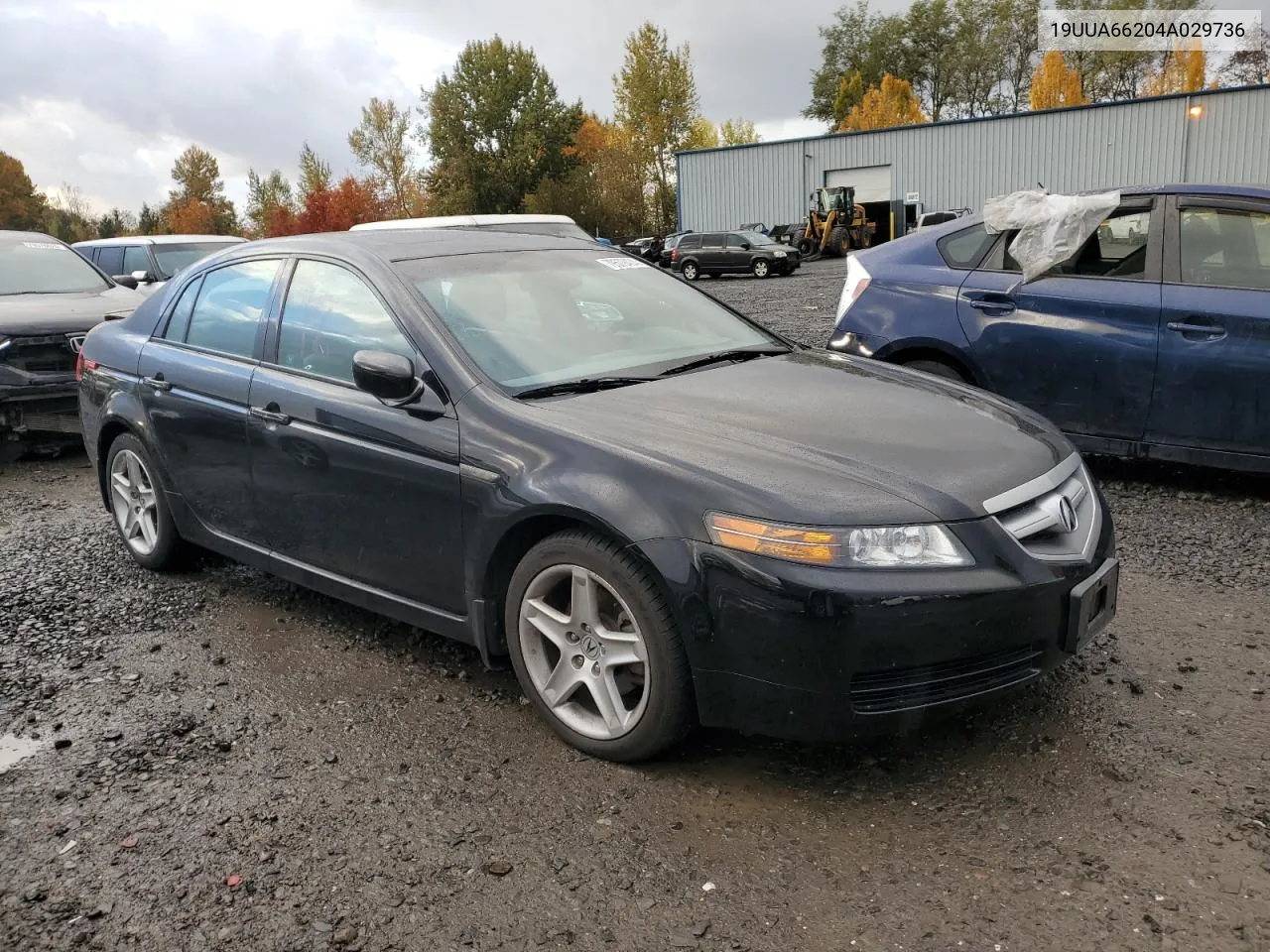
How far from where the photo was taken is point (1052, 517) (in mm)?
3051

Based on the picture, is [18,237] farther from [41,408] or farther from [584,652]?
[584,652]

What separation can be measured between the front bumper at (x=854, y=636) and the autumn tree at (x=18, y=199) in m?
97.6

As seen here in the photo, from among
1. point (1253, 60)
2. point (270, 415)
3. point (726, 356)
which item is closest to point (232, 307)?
point (270, 415)

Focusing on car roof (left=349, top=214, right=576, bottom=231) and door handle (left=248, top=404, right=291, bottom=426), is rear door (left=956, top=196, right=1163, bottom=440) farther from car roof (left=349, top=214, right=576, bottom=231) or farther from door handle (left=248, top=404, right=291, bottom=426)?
car roof (left=349, top=214, right=576, bottom=231)

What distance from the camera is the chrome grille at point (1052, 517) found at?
9.66 ft

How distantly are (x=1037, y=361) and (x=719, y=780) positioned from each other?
3.72 meters

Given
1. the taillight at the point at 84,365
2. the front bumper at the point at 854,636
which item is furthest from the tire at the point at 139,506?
the front bumper at the point at 854,636

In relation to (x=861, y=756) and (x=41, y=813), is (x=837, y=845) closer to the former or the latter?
(x=861, y=756)

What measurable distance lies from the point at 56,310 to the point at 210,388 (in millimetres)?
4878

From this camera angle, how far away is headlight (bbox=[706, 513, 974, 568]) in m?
2.75

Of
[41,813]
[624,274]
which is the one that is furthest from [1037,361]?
[41,813]

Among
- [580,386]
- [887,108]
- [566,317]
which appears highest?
[887,108]

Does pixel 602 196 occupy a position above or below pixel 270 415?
above

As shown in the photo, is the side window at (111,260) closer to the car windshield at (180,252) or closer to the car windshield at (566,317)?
the car windshield at (180,252)
